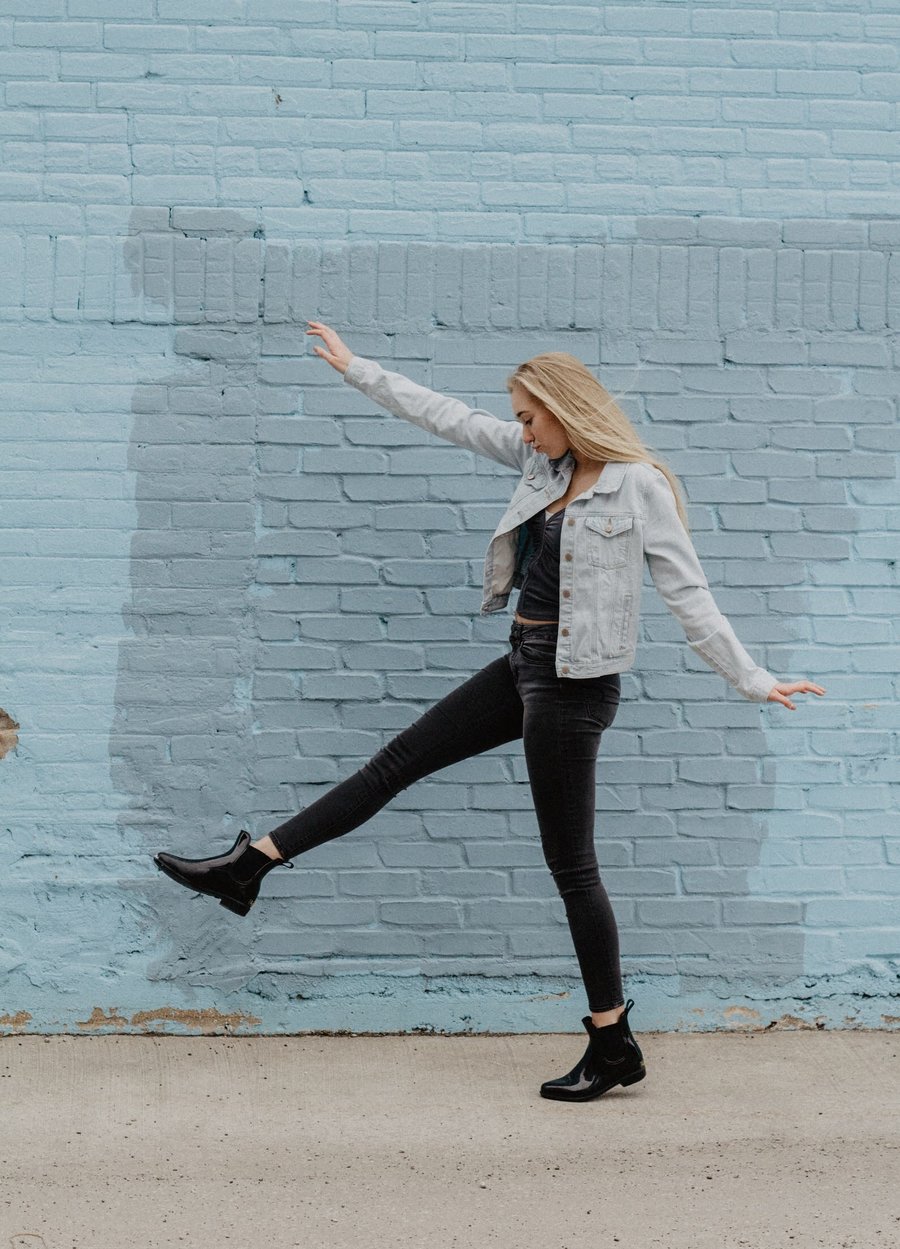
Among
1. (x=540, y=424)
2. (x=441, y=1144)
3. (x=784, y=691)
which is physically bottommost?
(x=441, y=1144)

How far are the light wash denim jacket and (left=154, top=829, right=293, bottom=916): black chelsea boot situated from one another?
92 cm

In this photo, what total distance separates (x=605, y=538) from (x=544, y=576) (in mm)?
185

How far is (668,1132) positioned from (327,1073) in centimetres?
90

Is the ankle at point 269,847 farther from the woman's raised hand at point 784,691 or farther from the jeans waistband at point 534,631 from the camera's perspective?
the woman's raised hand at point 784,691

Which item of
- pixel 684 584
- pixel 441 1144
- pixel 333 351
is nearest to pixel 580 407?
pixel 684 584

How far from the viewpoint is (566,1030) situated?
3.71 metres

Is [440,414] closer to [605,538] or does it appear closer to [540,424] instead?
[540,424]

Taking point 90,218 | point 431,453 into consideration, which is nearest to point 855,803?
point 431,453

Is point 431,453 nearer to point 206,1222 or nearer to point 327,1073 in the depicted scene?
point 327,1073

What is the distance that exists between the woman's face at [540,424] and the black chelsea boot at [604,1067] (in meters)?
1.41

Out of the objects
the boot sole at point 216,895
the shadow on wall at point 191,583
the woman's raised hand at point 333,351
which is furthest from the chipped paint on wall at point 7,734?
the woman's raised hand at point 333,351

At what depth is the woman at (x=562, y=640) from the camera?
3.10 m

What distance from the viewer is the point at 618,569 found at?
3.11 meters

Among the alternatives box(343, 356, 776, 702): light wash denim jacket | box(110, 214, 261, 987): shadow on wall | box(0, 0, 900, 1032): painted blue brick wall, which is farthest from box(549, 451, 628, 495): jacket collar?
box(110, 214, 261, 987): shadow on wall
